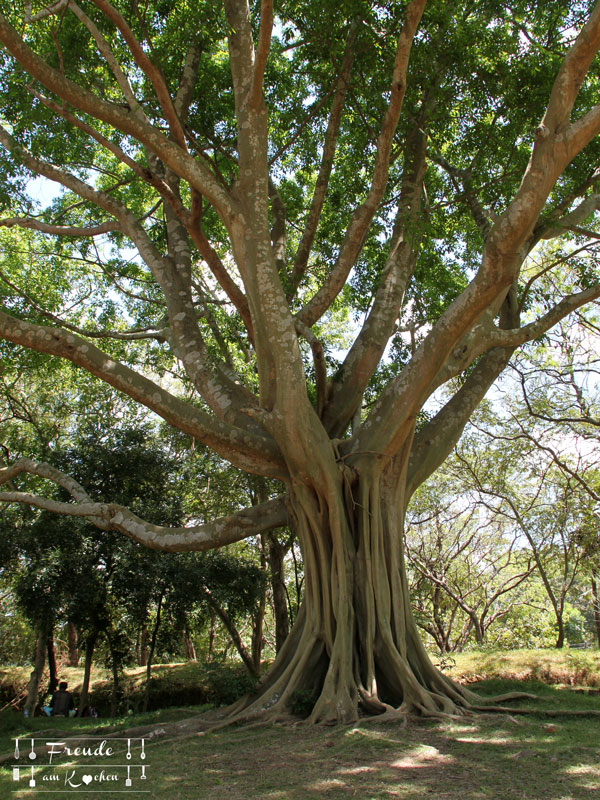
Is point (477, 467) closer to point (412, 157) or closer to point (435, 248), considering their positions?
point (435, 248)

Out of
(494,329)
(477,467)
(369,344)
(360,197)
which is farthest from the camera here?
(477,467)

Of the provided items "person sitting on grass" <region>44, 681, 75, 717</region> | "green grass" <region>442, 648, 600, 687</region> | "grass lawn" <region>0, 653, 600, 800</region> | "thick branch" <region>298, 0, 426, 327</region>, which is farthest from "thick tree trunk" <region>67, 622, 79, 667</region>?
"thick branch" <region>298, 0, 426, 327</region>

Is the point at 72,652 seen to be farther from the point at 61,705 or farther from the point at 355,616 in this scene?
the point at 355,616

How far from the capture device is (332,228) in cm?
1047

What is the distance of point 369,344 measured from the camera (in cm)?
749

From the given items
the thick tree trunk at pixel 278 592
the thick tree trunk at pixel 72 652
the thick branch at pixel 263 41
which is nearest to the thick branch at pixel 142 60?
the thick branch at pixel 263 41

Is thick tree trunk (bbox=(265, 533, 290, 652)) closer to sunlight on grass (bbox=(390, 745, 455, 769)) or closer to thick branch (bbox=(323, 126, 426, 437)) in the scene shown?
thick branch (bbox=(323, 126, 426, 437))

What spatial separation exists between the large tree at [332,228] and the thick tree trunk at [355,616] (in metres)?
0.02

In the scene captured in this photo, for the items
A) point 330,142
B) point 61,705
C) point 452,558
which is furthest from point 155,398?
point 452,558

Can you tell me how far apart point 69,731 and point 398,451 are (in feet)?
14.6

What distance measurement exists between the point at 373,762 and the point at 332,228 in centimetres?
829

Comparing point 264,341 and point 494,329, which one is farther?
point 494,329

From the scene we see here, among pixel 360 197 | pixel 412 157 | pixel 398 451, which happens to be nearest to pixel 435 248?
pixel 360 197

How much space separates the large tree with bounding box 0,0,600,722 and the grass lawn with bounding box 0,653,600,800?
24.5 inches
